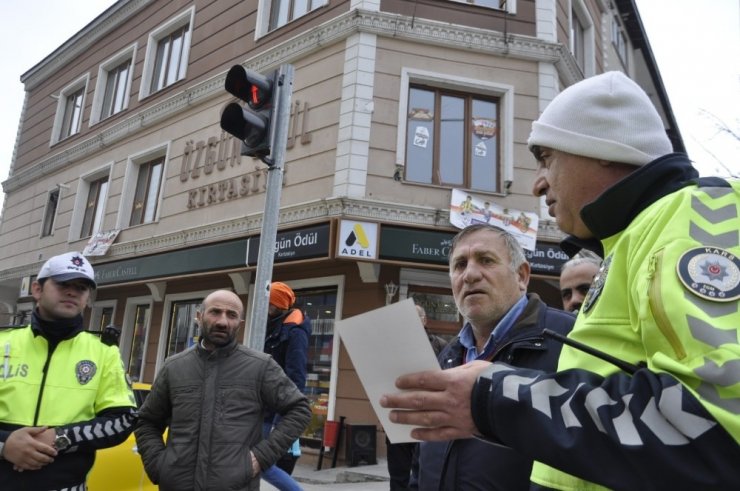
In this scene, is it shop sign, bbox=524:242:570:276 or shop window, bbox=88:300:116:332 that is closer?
shop sign, bbox=524:242:570:276

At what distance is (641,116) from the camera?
4.15 ft

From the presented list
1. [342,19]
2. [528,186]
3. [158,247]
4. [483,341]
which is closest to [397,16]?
[342,19]

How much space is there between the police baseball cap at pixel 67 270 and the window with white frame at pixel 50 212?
634 inches

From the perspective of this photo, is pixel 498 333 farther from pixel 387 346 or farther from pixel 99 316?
pixel 99 316

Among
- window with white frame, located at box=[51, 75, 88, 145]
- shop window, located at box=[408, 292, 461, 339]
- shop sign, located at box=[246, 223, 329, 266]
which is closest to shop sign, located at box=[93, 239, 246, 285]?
shop sign, located at box=[246, 223, 329, 266]

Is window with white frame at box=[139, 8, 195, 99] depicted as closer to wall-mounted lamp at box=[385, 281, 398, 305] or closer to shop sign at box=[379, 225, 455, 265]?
shop sign at box=[379, 225, 455, 265]

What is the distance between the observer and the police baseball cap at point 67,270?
10.3ft

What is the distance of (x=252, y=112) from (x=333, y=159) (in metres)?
5.57

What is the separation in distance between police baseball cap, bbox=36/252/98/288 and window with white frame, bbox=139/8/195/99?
480 inches

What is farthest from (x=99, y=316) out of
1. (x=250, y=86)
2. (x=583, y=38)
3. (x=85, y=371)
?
(x=583, y=38)

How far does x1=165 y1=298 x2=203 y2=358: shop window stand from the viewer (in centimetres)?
1257

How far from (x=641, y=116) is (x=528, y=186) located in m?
9.01

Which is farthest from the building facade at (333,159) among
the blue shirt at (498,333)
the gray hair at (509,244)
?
the blue shirt at (498,333)

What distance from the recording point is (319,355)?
10.0 metres
